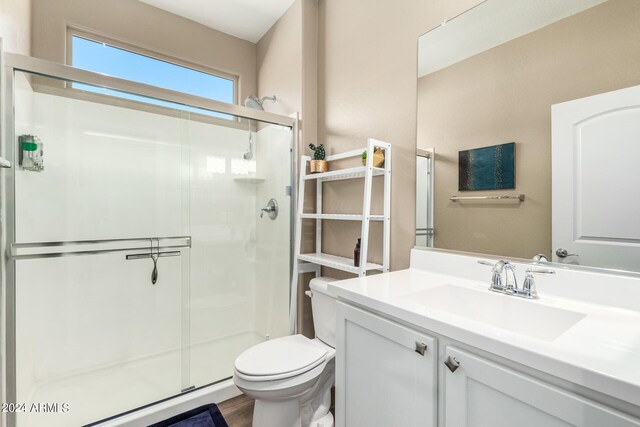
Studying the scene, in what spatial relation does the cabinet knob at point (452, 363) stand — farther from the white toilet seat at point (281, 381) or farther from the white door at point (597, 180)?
the white toilet seat at point (281, 381)

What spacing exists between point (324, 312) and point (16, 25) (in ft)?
7.27

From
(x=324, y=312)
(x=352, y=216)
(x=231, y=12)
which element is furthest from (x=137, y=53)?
(x=324, y=312)

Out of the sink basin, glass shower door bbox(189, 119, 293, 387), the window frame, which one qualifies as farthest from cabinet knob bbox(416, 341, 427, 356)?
the window frame

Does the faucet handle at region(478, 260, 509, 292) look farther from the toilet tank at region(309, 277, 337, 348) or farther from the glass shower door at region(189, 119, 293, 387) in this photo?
the glass shower door at region(189, 119, 293, 387)

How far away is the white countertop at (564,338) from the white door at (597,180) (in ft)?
0.48

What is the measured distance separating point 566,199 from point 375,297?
0.76 meters

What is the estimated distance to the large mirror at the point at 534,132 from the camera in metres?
0.94

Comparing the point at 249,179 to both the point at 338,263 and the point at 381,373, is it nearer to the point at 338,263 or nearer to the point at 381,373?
the point at 338,263

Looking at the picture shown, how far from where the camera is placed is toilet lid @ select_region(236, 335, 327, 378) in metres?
1.32

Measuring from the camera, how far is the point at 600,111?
97 centimetres

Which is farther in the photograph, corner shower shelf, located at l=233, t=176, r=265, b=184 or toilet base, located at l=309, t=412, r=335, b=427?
corner shower shelf, located at l=233, t=176, r=265, b=184

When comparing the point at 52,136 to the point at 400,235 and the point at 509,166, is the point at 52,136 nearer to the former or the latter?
the point at 400,235

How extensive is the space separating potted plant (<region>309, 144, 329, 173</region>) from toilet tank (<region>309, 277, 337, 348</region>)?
73cm

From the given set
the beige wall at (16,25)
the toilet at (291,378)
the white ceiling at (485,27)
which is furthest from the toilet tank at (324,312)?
the beige wall at (16,25)
